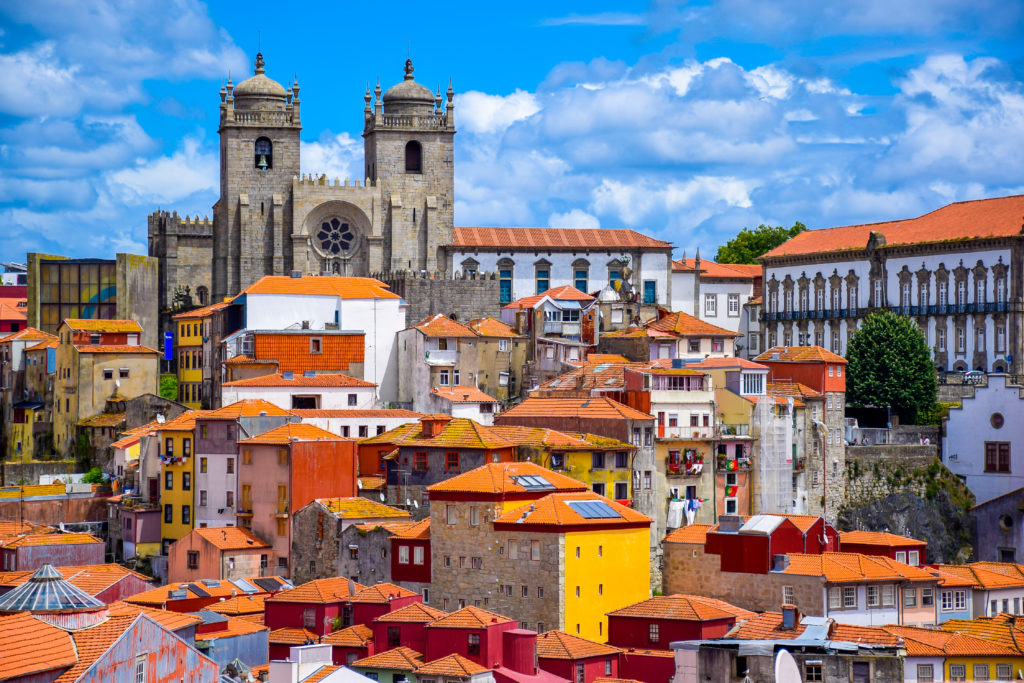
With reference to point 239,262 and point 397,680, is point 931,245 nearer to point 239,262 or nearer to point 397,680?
point 239,262

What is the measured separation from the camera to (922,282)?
4966 inches

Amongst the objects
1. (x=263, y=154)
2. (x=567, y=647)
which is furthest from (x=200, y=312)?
(x=567, y=647)

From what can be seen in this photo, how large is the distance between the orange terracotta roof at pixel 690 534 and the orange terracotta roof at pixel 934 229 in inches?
1901

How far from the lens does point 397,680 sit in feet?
203

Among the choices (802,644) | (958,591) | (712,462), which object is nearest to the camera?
(802,644)

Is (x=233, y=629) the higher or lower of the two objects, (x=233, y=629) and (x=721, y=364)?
the lower

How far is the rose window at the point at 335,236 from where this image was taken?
11562cm

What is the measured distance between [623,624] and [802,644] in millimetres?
10579

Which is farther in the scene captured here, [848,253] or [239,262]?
[848,253]

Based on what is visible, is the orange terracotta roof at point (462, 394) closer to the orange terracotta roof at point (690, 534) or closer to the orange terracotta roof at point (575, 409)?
the orange terracotta roof at point (575, 409)

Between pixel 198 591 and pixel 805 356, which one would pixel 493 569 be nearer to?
pixel 198 591

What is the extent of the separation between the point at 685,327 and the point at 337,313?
716 inches

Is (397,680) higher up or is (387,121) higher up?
(387,121)

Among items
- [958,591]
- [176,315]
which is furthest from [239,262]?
[958,591]
